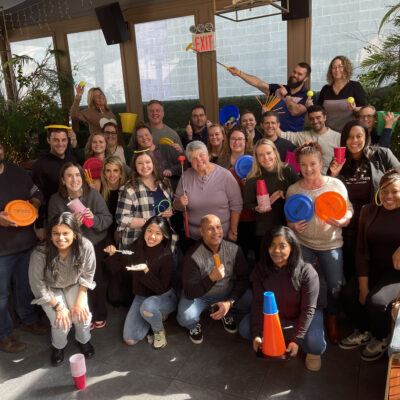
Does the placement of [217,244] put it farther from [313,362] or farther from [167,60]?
[167,60]

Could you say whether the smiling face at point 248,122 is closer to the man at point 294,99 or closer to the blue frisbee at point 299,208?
the man at point 294,99

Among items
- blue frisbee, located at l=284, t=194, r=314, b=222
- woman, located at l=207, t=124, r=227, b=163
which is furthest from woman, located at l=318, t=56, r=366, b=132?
blue frisbee, located at l=284, t=194, r=314, b=222

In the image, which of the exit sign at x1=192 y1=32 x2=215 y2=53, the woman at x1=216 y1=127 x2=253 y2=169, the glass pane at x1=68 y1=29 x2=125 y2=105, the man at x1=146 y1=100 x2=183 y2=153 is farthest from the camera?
the glass pane at x1=68 y1=29 x2=125 y2=105

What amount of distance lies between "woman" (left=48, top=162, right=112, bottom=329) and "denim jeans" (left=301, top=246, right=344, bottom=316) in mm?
1539

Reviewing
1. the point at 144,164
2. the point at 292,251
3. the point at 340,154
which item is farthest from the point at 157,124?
the point at 292,251

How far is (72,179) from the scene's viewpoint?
9.60ft

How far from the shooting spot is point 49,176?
11.0ft

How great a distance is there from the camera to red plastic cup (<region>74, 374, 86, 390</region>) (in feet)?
7.93

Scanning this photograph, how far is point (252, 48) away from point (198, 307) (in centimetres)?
429

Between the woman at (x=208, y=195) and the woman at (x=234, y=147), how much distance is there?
37 cm

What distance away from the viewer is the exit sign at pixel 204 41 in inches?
227

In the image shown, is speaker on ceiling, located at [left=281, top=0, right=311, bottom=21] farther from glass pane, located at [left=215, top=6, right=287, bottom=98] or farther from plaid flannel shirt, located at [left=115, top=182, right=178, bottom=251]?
plaid flannel shirt, located at [left=115, top=182, right=178, bottom=251]

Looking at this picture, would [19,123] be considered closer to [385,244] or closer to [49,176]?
[49,176]

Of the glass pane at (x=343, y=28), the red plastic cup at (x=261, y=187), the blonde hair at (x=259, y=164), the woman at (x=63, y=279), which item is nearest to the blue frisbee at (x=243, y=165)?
the blonde hair at (x=259, y=164)
